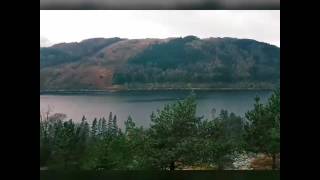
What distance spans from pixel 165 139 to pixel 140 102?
435mm

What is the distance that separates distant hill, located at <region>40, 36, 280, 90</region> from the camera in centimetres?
415

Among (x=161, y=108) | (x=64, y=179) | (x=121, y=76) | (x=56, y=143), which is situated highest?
(x=121, y=76)

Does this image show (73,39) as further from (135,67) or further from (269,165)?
(269,165)

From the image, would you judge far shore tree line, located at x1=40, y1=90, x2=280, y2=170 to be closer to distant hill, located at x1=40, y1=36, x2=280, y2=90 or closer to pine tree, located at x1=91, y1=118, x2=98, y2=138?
pine tree, located at x1=91, y1=118, x2=98, y2=138

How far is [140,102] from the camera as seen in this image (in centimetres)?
414

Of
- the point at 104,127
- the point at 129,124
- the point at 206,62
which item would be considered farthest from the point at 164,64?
the point at 104,127

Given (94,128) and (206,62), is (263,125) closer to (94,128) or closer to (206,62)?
(206,62)

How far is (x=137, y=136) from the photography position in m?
4.17

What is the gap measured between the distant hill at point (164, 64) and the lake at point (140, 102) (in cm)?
7

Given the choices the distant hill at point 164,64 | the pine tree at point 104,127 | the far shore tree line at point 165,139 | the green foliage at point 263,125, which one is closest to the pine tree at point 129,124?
the far shore tree line at point 165,139
